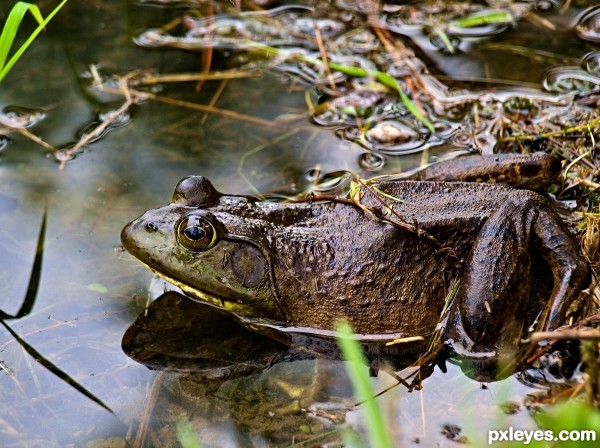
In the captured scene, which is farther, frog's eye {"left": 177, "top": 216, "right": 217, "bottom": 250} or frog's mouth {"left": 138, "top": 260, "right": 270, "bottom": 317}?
frog's mouth {"left": 138, "top": 260, "right": 270, "bottom": 317}

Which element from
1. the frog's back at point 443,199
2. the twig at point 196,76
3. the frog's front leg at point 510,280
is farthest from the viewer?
the twig at point 196,76

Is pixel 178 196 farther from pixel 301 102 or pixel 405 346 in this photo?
pixel 301 102

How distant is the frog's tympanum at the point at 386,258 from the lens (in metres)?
4.12

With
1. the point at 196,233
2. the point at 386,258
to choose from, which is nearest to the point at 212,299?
the point at 196,233

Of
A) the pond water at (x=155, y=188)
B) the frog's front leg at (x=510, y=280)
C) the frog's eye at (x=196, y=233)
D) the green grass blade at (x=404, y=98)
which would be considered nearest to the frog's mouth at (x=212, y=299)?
the frog's eye at (x=196, y=233)

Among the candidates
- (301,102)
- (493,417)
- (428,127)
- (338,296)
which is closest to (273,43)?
(301,102)

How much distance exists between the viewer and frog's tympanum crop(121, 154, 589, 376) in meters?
4.12

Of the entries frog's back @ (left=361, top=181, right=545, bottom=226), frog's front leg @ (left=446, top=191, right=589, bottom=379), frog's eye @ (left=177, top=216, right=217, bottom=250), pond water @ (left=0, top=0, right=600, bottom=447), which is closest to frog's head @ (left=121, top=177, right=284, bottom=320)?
frog's eye @ (left=177, top=216, right=217, bottom=250)

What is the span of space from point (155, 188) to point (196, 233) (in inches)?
56.5

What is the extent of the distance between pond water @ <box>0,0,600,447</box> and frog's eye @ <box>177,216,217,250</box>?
0.73 m

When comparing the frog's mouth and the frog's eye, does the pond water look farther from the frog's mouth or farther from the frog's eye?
the frog's eye

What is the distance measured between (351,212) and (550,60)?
10.2ft

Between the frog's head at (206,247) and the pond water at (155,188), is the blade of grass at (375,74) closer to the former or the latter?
the pond water at (155,188)

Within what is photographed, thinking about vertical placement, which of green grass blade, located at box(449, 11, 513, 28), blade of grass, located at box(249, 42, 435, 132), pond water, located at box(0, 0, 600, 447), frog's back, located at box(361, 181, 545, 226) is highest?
frog's back, located at box(361, 181, 545, 226)
